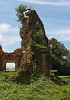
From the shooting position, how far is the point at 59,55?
54406 millimetres

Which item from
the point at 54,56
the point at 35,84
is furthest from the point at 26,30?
the point at 54,56

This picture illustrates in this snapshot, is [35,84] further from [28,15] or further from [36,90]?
[28,15]

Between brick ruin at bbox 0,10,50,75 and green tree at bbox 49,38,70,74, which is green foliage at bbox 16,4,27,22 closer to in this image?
brick ruin at bbox 0,10,50,75

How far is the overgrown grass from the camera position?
1119 inches

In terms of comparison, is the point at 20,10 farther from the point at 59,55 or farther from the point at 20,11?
the point at 59,55

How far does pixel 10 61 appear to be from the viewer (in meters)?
37.9

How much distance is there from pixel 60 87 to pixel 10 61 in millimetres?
8860

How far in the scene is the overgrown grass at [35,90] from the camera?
28422 mm

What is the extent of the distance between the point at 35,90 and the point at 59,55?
25176 millimetres

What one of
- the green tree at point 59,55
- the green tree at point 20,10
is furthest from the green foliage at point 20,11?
the green tree at point 59,55

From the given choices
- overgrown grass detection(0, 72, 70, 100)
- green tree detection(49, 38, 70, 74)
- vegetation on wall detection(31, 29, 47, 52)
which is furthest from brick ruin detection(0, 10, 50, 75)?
green tree detection(49, 38, 70, 74)

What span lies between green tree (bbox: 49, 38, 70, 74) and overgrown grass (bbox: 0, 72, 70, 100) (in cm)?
1844

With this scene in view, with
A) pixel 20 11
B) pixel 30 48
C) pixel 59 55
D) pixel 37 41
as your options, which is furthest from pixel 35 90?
pixel 59 55

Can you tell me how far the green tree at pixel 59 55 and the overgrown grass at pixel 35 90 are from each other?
18440 mm
